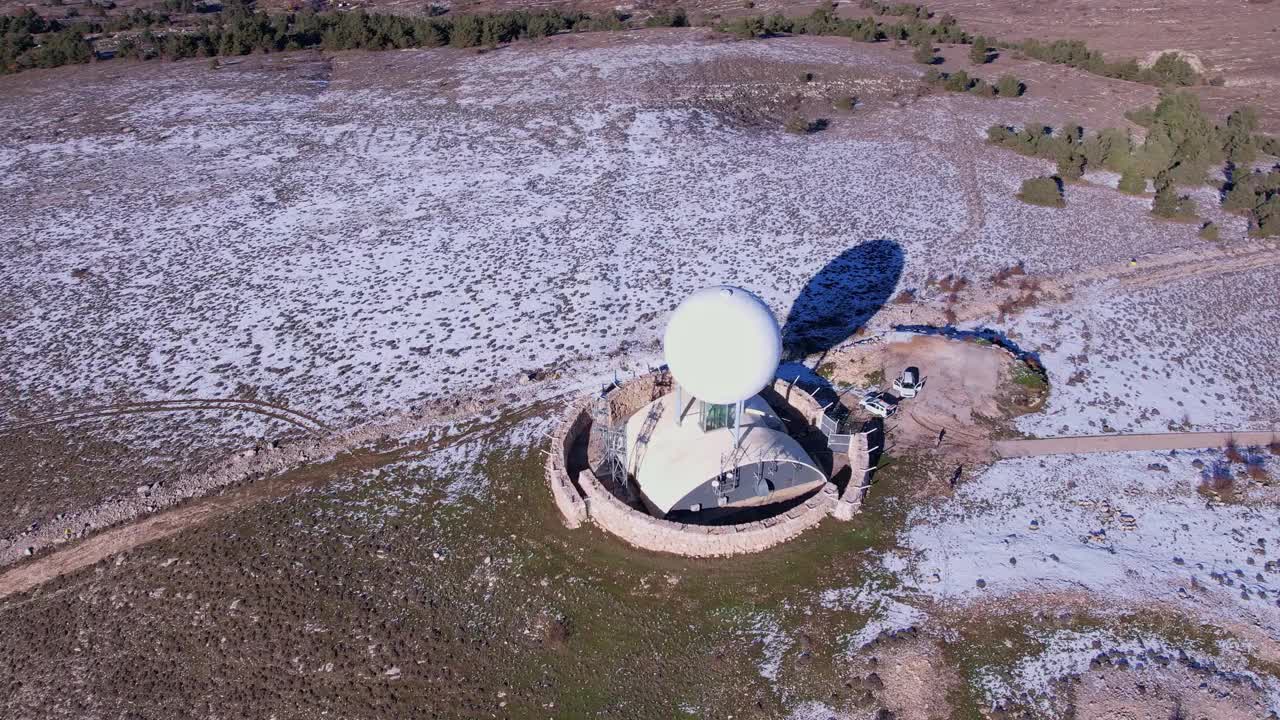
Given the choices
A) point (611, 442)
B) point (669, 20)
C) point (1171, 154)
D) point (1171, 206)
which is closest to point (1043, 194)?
point (1171, 206)

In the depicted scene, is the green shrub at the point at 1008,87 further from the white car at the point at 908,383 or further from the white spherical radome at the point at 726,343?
the white spherical radome at the point at 726,343

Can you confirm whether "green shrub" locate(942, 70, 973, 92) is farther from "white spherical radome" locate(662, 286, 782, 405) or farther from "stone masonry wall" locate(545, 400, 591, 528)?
"stone masonry wall" locate(545, 400, 591, 528)

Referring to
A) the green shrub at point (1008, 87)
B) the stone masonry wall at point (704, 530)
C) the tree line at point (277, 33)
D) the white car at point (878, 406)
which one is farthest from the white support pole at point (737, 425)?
the tree line at point (277, 33)

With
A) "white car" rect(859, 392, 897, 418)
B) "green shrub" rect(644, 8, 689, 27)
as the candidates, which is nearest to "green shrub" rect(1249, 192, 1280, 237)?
"white car" rect(859, 392, 897, 418)

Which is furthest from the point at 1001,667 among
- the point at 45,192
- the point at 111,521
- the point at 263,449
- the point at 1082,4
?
the point at 1082,4

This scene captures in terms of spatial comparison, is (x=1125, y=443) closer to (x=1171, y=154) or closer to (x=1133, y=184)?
(x=1133, y=184)

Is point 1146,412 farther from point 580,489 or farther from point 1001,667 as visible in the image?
point 580,489
